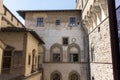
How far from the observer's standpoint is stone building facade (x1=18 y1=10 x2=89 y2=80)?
20.2 metres

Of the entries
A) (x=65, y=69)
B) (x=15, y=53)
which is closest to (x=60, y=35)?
(x=65, y=69)

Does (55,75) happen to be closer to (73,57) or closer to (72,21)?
(73,57)

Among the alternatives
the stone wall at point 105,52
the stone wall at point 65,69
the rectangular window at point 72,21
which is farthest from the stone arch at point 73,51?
the stone wall at point 105,52

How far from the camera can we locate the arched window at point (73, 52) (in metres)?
20.6

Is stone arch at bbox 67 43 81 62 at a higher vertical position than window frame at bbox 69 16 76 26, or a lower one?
lower

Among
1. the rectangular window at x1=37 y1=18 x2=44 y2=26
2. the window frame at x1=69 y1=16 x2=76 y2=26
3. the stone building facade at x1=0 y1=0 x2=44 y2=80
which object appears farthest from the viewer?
the rectangular window at x1=37 y1=18 x2=44 y2=26

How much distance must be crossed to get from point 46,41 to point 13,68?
9265 mm

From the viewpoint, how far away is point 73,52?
20.7m

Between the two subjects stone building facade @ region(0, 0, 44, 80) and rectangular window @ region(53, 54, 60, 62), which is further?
rectangular window @ region(53, 54, 60, 62)

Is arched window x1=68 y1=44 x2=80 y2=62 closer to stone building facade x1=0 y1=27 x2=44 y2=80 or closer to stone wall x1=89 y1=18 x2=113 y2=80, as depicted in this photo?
stone wall x1=89 y1=18 x2=113 y2=80

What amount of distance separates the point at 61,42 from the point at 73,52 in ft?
6.22

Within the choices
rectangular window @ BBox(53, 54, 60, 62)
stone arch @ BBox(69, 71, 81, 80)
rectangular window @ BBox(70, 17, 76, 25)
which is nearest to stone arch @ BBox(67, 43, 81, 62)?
rectangular window @ BBox(53, 54, 60, 62)

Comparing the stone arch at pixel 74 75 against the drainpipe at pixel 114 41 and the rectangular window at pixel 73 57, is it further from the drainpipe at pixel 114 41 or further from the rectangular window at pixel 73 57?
the drainpipe at pixel 114 41

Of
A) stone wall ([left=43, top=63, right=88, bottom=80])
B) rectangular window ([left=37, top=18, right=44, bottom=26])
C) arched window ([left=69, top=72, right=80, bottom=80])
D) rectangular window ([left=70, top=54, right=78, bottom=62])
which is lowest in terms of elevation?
arched window ([left=69, top=72, right=80, bottom=80])
